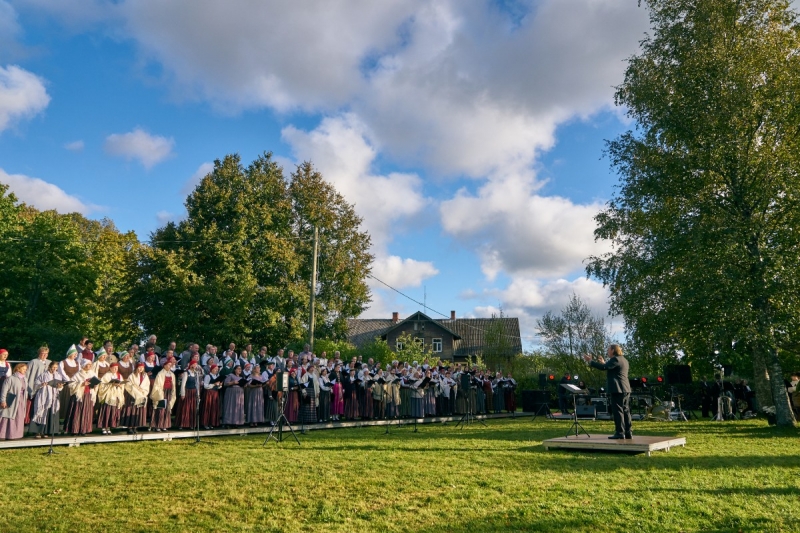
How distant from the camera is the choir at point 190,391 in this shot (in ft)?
41.3

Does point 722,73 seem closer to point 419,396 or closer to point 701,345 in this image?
point 701,345

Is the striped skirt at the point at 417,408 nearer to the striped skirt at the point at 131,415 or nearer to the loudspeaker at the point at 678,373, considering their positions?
the loudspeaker at the point at 678,373

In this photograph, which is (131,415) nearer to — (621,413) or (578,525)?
(621,413)

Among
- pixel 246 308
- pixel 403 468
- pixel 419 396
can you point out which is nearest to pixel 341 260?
pixel 246 308

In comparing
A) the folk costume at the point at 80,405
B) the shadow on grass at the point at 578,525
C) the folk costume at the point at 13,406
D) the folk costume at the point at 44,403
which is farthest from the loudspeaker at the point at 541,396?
the shadow on grass at the point at 578,525

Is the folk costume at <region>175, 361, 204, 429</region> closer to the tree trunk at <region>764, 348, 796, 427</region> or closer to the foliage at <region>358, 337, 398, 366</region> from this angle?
the tree trunk at <region>764, 348, 796, 427</region>

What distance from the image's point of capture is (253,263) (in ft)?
111

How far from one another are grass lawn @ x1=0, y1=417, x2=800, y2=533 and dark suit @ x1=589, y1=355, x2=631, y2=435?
1.15 meters

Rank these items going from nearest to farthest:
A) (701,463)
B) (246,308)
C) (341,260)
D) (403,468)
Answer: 1. (403,468)
2. (701,463)
3. (246,308)
4. (341,260)

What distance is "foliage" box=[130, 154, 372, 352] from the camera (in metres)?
30.5

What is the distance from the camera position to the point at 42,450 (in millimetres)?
11539

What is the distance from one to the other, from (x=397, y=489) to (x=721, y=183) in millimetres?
15347

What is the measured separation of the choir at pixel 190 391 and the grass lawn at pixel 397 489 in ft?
4.07

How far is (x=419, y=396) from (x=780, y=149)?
1311 centimetres
